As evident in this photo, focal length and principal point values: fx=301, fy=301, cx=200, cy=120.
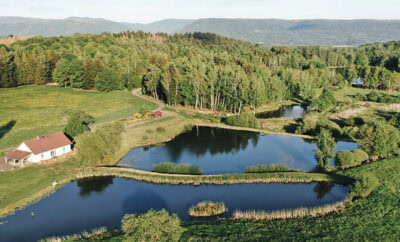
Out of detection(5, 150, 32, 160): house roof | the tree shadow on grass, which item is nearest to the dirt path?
the tree shadow on grass

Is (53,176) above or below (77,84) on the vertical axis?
below

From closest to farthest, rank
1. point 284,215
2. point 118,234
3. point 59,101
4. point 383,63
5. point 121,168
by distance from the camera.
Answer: point 118,234 → point 284,215 → point 121,168 → point 59,101 → point 383,63

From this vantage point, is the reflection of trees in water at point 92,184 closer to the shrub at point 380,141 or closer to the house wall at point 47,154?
the house wall at point 47,154

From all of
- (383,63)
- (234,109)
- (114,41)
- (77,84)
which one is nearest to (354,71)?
(383,63)

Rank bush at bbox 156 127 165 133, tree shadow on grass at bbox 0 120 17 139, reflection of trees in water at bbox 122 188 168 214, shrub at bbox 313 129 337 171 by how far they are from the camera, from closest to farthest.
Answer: reflection of trees in water at bbox 122 188 168 214 → shrub at bbox 313 129 337 171 → tree shadow on grass at bbox 0 120 17 139 → bush at bbox 156 127 165 133

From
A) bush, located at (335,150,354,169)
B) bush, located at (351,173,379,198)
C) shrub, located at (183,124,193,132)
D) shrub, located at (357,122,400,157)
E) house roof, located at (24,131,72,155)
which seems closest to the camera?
bush, located at (351,173,379,198)

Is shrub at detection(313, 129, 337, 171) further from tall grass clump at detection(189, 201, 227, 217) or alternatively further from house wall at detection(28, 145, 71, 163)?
house wall at detection(28, 145, 71, 163)

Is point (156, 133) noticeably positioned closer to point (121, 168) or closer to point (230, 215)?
point (121, 168)

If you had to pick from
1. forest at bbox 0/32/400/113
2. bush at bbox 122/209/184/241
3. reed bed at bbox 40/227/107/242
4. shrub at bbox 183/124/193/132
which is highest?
forest at bbox 0/32/400/113
